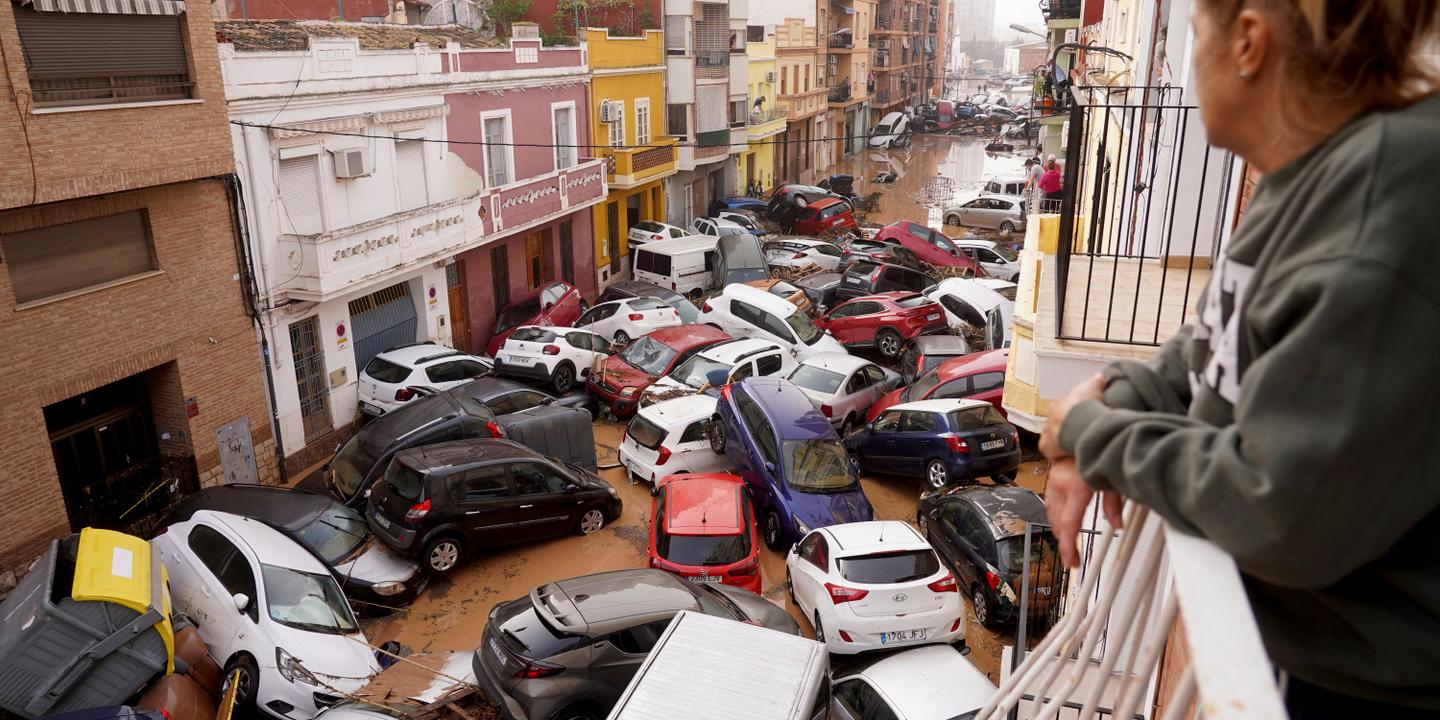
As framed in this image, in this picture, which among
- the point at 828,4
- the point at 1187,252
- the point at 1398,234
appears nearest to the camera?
the point at 1398,234

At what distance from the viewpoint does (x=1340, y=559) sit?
1.29m

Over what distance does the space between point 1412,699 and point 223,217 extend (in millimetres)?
16170

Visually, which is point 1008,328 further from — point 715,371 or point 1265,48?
point 1265,48

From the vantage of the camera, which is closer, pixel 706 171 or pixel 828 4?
pixel 706 171

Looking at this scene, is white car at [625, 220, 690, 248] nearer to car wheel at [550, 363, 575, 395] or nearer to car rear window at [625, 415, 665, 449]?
car wheel at [550, 363, 575, 395]

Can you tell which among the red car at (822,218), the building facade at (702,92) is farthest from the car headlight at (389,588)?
the red car at (822,218)

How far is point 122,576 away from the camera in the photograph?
896 centimetres

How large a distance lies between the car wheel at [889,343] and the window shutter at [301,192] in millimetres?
11749

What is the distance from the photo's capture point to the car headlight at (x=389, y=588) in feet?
37.9

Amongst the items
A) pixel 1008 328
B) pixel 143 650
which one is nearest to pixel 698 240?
pixel 1008 328

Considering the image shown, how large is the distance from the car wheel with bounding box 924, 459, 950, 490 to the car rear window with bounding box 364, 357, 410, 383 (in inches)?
365

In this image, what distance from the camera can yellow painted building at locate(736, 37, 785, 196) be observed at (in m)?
41.2

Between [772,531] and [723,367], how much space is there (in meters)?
4.96

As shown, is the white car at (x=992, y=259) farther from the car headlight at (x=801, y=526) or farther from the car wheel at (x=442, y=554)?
the car wheel at (x=442, y=554)
